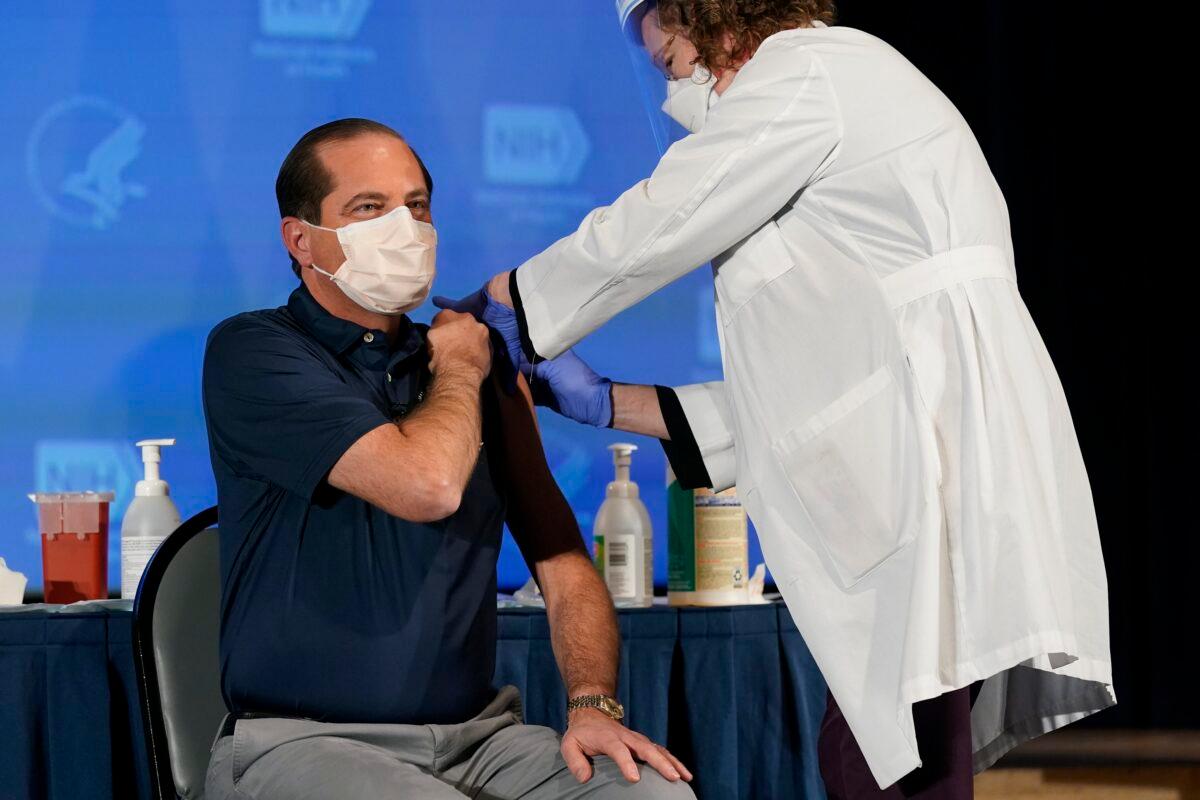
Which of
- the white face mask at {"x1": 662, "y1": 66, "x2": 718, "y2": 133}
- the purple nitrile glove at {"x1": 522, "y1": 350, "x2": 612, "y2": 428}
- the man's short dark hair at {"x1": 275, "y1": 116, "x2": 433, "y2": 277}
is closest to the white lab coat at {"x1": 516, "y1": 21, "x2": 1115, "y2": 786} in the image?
the white face mask at {"x1": 662, "y1": 66, "x2": 718, "y2": 133}

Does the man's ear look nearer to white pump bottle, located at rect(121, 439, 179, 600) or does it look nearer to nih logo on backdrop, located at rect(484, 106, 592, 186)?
white pump bottle, located at rect(121, 439, 179, 600)

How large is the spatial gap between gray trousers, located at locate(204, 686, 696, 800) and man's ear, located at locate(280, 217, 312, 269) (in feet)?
2.00

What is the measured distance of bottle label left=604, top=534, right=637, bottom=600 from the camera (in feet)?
7.01

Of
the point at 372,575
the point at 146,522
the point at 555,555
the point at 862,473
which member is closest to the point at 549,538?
the point at 555,555

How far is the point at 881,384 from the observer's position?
129 cm

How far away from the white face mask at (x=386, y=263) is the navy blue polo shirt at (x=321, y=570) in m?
0.12

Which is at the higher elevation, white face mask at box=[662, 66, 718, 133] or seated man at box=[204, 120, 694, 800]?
white face mask at box=[662, 66, 718, 133]

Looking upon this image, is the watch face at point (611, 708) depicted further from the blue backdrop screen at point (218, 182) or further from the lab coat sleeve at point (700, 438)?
the blue backdrop screen at point (218, 182)

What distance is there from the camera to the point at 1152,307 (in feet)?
9.24

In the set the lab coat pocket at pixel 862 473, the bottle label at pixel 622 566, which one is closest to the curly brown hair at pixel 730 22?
the lab coat pocket at pixel 862 473

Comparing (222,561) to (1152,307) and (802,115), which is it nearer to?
(802,115)

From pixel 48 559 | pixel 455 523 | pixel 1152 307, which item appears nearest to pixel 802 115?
pixel 455 523

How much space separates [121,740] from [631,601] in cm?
81

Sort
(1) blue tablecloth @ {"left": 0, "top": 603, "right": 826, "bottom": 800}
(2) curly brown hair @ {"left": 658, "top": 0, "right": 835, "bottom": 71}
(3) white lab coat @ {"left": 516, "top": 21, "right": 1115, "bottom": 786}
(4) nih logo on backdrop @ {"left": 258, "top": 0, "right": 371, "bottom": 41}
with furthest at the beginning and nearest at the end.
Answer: (4) nih logo on backdrop @ {"left": 258, "top": 0, "right": 371, "bottom": 41} < (1) blue tablecloth @ {"left": 0, "top": 603, "right": 826, "bottom": 800} < (2) curly brown hair @ {"left": 658, "top": 0, "right": 835, "bottom": 71} < (3) white lab coat @ {"left": 516, "top": 21, "right": 1115, "bottom": 786}
